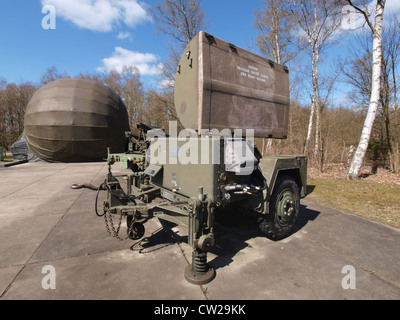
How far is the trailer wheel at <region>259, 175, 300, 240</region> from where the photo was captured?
11.6 feet

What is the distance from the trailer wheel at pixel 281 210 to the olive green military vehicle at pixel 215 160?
0.05 ft

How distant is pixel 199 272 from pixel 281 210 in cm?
179

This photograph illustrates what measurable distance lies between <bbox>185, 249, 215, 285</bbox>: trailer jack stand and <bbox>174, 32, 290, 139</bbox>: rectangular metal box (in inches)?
65.6

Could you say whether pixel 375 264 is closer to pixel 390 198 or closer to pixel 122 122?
pixel 390 198

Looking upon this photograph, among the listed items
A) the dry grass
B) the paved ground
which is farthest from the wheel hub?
the dry grass

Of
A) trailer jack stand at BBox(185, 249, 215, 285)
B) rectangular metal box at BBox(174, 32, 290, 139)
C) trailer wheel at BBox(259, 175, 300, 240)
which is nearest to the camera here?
trailer jack stand at BBox(185, 249, 215, 285)

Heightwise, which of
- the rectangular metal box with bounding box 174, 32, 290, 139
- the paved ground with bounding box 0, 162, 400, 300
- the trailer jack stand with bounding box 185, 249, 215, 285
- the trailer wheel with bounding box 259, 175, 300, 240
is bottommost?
the paved ground with bounding box 0, 162, 400, 300

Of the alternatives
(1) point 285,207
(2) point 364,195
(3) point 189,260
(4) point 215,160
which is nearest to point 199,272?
(3) point 189,260

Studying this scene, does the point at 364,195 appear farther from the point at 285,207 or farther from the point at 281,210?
the point at 281,210

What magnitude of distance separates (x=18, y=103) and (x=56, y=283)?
37.3m

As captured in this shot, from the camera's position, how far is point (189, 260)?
2.97 metres

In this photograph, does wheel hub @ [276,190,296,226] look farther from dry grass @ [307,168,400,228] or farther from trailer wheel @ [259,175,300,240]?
dry grass @ [307,168,400,228]
